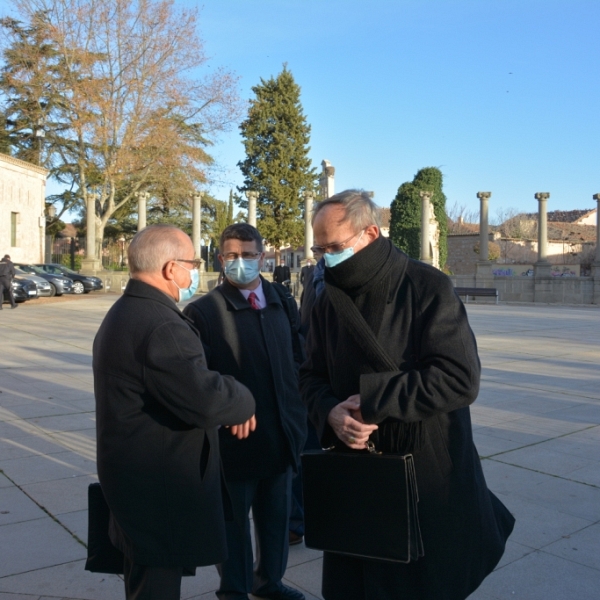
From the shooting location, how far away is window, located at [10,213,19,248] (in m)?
38.7

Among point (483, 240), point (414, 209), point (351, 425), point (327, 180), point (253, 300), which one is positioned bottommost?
point (351, 425)

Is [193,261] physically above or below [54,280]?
above

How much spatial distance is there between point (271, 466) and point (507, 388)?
636 cm

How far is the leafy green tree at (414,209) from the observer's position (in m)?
44.8

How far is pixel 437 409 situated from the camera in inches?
89.6

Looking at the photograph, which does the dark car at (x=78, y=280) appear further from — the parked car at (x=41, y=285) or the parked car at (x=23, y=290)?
→ the parked car at (x=23, y=290)

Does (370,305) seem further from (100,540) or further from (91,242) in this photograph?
(91,242)

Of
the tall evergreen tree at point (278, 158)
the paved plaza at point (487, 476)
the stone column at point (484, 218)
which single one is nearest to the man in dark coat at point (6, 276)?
the paved plaza at point (487, 476)

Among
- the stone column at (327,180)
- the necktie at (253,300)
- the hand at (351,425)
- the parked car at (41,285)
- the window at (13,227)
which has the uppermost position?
the stone column at (327,180)

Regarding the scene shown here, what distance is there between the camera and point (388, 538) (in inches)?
90.0

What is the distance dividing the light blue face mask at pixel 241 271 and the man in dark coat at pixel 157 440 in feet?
3.63

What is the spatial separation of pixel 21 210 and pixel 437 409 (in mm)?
41069

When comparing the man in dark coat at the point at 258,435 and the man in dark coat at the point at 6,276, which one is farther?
the man in dark coat at the point at 6,276

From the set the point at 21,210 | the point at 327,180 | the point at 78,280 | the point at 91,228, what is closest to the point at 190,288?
the point at 78,280
